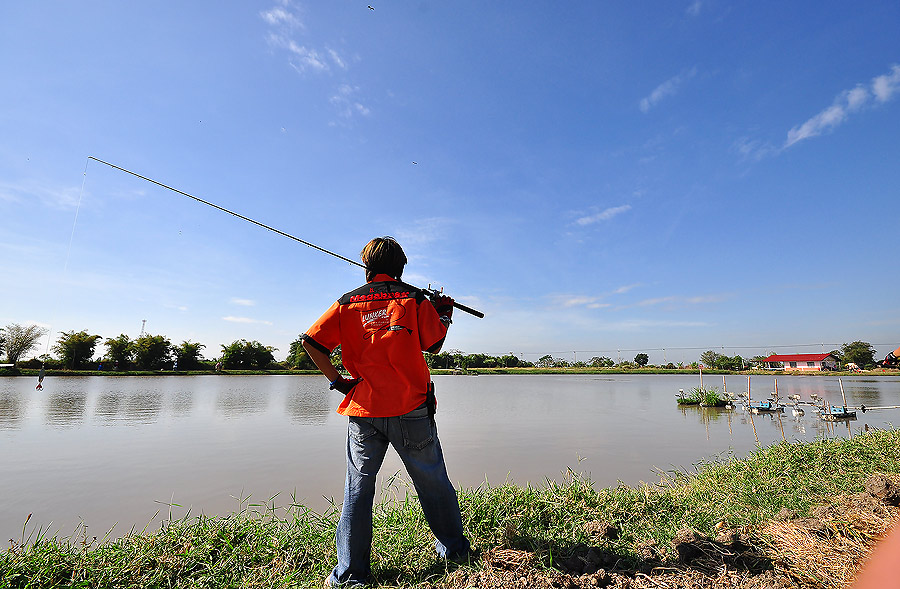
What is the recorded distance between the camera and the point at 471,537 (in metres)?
3.12

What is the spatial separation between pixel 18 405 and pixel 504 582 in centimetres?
1608

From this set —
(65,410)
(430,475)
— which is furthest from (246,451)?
(65,410)

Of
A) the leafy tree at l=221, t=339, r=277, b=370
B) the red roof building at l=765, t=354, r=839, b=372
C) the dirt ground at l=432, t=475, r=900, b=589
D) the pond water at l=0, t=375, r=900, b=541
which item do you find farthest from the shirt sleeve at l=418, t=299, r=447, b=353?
the red roof building at l=765, t=354, r=839, b=372

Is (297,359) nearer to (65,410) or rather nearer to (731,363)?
(65,410)

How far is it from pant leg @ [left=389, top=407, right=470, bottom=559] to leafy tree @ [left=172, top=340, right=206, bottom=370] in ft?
172

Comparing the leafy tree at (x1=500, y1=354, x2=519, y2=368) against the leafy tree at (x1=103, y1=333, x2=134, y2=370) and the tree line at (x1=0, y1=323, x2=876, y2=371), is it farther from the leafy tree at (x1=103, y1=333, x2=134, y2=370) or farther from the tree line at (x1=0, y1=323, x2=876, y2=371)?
the leafy tree at (x1=103, y1=333, x2=134, y2=370)

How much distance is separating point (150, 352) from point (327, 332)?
51.1m

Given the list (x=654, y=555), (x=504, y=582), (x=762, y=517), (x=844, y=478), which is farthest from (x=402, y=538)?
(x=844, y=478)

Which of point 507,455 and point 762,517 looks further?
point 507,455

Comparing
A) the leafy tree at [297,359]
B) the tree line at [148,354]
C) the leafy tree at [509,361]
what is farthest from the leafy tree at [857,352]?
the leafy tree at [297,359]

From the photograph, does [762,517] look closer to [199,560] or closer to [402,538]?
[402,538]

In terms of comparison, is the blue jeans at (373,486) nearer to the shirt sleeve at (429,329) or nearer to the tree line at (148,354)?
the shirt sleeve at (429,329)

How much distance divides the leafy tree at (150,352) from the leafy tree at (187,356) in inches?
75.2

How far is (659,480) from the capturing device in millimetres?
5887
